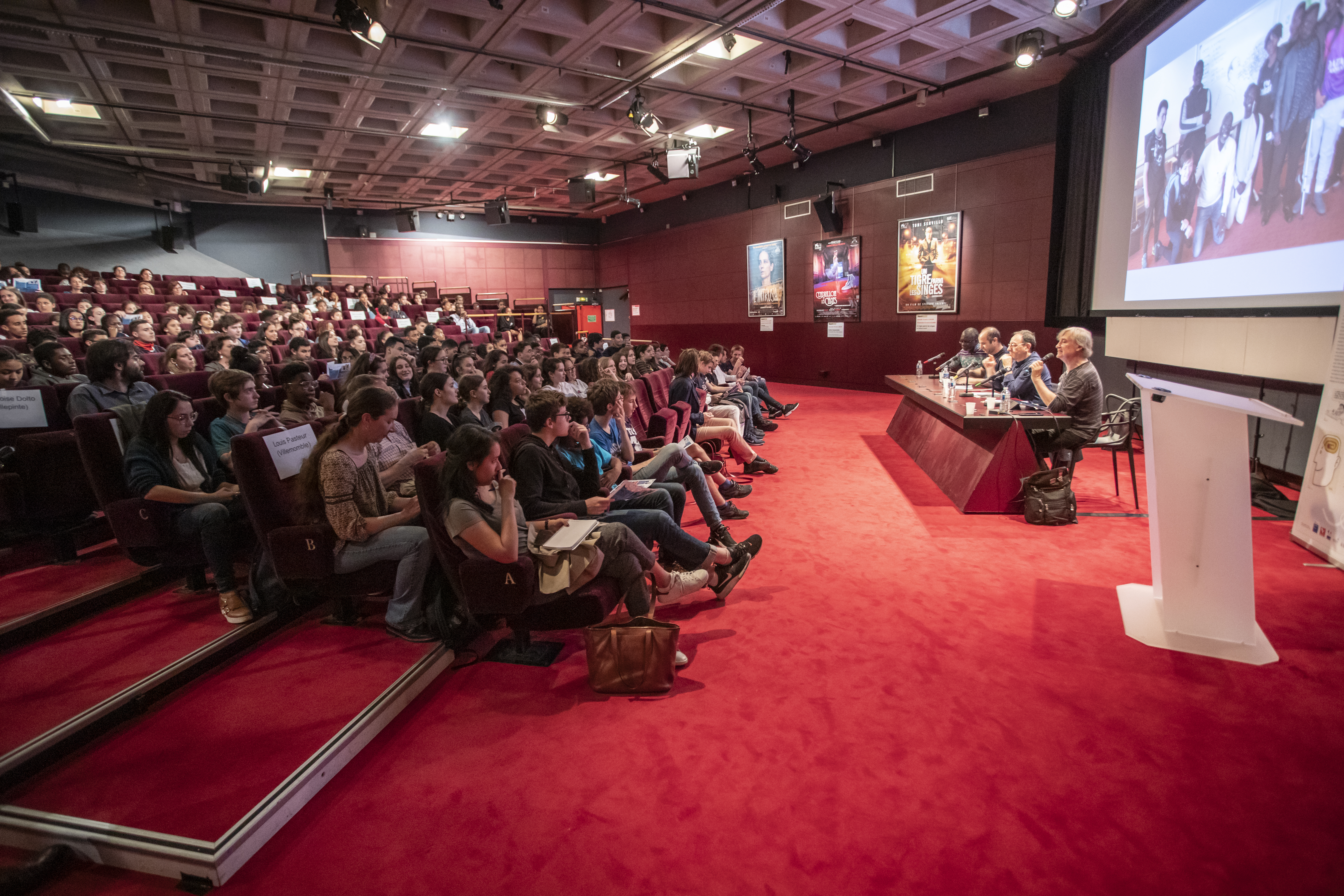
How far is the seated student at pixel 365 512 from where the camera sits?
2.56 m

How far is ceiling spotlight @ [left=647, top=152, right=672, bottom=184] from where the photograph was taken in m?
10.1

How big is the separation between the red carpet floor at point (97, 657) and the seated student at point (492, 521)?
1424mm

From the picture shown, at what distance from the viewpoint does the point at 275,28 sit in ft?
18.8

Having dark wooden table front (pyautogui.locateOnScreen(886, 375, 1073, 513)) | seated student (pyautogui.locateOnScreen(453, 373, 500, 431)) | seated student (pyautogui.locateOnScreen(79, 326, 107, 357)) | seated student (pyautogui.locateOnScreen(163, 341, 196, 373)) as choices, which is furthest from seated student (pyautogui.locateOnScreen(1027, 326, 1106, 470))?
seated student (pyautogui.locateOnScreen(79, 326, 107, 357))

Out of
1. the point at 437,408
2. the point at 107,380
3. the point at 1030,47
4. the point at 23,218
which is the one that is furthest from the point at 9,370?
the point at 23,218

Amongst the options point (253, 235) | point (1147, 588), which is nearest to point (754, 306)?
point (1147, 588)

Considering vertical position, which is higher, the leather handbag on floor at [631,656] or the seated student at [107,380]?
the seated student at [107,380]

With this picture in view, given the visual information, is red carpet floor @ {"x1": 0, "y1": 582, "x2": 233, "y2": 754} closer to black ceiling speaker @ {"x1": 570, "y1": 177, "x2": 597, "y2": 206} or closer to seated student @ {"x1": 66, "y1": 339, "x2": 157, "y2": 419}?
seated student @ {"x1": 66, "y1": 339, "x2": 157, "y2": 419}

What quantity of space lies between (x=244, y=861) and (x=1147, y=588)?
3.74 metres

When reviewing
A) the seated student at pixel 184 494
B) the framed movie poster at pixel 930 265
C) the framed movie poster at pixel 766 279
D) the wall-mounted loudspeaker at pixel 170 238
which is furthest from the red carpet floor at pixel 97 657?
the wall-mounted loudspeaker at pixel 170 238

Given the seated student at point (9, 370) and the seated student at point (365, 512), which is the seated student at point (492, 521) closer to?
the seated student at point (365, 512)

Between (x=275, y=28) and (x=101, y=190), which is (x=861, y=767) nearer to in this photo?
(x=275, y=28)

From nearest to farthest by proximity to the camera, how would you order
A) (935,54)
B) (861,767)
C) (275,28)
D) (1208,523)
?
(861,767) → (1208,523) → (275,28) → (935,54)

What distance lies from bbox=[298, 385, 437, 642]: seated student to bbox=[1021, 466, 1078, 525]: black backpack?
3.69m
